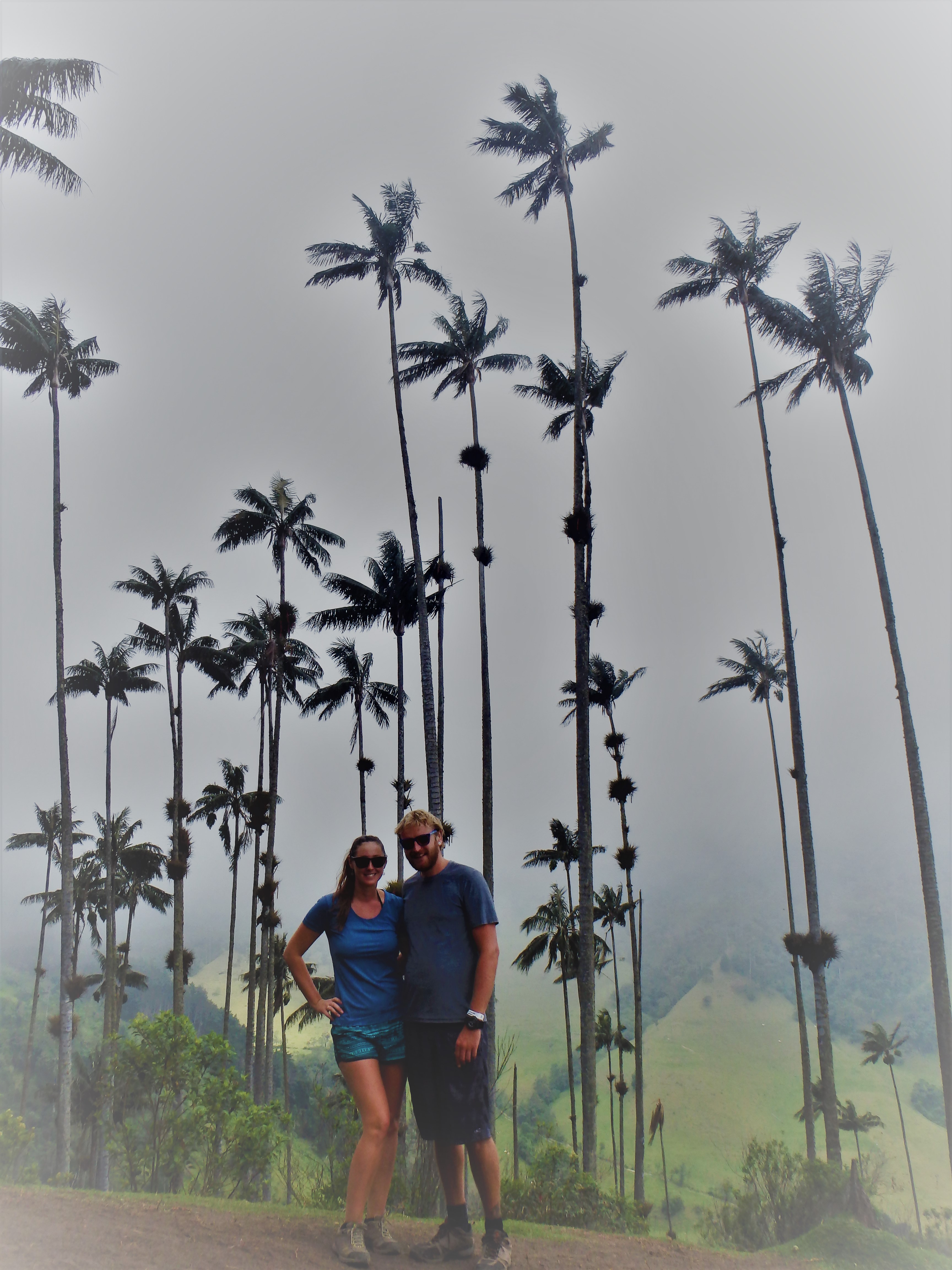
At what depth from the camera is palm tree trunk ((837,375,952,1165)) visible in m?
14.8

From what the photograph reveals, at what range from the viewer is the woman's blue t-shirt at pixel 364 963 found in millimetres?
4203

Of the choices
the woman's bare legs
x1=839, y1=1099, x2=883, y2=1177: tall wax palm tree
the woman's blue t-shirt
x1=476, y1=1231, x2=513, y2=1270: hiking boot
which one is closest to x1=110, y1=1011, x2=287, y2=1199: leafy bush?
the woman's bare legs

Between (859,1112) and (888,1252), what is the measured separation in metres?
97.6

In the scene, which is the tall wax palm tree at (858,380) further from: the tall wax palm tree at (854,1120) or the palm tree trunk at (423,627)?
the tall wax palm tree at (854,1120)

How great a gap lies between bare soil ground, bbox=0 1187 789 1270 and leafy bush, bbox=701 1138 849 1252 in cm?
761

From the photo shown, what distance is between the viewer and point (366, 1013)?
419 cm

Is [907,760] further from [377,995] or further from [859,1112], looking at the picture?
[859,1112]

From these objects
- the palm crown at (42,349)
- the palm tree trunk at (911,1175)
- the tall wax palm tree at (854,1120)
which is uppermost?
the palm crown at (42,349)

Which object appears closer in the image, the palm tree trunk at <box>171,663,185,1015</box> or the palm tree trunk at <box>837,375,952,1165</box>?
the palm tree trunk at <box>837,375,952,1165</box>

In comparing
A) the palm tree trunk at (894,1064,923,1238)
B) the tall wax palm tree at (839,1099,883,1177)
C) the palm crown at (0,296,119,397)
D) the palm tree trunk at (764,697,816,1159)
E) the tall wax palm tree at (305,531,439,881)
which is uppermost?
the palm crown at (0,296,119,397)

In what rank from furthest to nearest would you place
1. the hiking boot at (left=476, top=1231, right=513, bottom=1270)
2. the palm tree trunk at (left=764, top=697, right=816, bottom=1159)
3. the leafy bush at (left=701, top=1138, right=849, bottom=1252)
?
the palm tree trunk at (left=764, top=697, right=816, bottom=1159) < the leafy bush at (left=701, top=1138, right=849, bottom=1252) < the hiking boot at (left=476, top=1231, right=513, bottom=1270)

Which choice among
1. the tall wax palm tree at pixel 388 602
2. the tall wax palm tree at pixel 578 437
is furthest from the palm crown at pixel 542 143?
the tall wax palm tree at pixel 388 602

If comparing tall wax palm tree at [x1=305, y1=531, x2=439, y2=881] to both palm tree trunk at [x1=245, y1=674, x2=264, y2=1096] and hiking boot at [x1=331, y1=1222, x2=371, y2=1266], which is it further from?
hiking boot at [x1=331, y1=1222, x2=371, y2=1266]

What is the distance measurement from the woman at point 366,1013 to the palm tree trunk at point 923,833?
534 inches
